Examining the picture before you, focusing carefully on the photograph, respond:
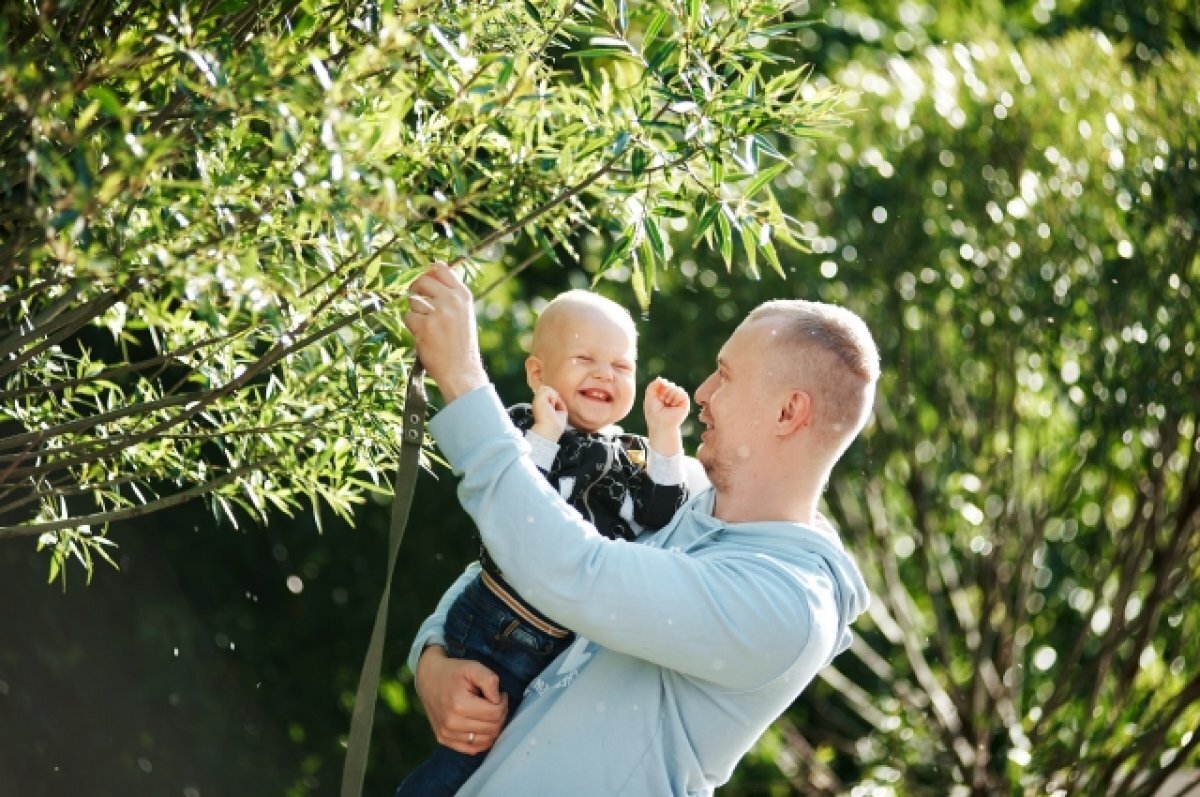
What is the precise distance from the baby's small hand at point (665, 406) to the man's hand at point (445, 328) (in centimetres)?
52

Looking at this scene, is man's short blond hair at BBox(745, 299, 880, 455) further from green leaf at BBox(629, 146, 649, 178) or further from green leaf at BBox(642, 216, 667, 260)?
green leaf at BBox(629, 146, 649, 178)

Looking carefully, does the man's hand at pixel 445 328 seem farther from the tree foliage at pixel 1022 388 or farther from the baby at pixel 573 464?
the tree foliage at pixel 1022 388

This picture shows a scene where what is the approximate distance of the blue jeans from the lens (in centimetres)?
278

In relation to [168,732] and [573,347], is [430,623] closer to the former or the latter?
[573,347]

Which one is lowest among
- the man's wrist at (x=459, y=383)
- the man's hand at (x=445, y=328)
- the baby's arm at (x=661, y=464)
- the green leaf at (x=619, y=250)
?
the baby's arm at (x=661, y=464)

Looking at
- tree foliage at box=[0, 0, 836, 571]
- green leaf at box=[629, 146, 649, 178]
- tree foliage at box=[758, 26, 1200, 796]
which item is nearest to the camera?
tree foliage at box=[0, 0, 836, 571]

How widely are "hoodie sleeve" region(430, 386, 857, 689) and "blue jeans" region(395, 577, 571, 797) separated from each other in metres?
0.41

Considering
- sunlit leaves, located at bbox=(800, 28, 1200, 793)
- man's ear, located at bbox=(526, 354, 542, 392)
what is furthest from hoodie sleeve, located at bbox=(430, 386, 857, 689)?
sunlit leaves, located at bbox=(800, 28, 1200, 793)

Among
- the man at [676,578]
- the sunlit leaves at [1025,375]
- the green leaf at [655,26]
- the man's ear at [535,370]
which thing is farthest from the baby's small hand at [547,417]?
the sunlit leaves at [1025,375]

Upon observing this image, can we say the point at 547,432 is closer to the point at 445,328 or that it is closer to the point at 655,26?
the point at 445,328

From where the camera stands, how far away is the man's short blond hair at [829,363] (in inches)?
104

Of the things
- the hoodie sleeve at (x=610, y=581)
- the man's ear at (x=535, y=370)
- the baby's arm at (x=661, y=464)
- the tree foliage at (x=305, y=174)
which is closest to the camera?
the tree foliage at (x=305, y=174)

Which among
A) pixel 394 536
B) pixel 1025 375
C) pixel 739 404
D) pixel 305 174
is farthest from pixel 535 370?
pixel 1025 375

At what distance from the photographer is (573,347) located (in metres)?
2.94
